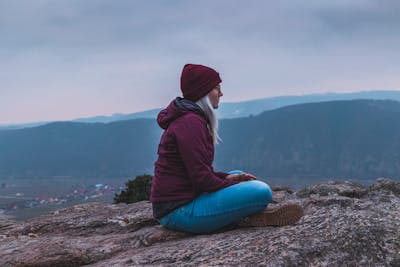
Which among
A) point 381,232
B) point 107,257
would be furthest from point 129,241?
point 381,232

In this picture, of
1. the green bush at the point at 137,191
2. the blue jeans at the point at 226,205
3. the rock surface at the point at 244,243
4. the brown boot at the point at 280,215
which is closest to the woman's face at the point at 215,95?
the blue jeans at the point at 226,205

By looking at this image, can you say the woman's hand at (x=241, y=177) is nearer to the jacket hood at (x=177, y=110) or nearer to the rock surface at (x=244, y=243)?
the rock surface at (x=244, y=243)

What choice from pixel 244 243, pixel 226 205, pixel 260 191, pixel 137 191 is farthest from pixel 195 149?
pixel 137 191

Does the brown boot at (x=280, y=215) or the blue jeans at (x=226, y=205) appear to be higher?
the blue jeans at (x=226, y=205)

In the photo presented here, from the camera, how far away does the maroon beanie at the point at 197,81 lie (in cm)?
821

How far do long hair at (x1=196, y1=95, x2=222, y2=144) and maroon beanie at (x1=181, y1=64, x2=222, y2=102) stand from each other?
94 millimetres

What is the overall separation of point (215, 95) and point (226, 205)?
200 cm

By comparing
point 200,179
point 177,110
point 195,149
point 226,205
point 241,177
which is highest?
point 177,110

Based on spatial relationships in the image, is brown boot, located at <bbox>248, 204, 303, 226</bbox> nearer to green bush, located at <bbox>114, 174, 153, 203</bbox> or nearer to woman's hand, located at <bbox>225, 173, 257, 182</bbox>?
woman's hand, located at <bbox>225, 173, 257, 182</bbox>

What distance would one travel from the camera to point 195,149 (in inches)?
303

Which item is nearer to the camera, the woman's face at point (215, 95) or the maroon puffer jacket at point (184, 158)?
the maroon puffer jacket at point (184, 158)

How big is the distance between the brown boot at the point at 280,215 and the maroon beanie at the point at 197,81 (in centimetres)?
247

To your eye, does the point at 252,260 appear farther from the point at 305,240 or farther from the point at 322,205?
the point at 322,205

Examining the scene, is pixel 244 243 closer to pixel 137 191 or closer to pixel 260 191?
pixel 260 191
